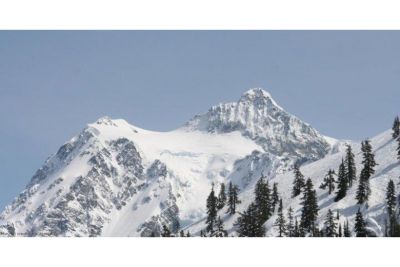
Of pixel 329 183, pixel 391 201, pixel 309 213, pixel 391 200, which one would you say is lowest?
pixel 309 213

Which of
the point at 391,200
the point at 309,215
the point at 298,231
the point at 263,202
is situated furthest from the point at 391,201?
the point at 263,202

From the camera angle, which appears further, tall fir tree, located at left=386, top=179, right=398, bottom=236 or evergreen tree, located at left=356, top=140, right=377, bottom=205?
evergreen tree, located at left=356, top=140, right=377, bottom=205

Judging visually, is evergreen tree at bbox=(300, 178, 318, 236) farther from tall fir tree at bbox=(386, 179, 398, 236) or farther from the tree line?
tall fir tree at bbox=(386, 179, 398, 236)

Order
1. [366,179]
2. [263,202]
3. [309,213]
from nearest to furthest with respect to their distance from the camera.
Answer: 1. [309,213]
2. [366,179]
3. [263,202]

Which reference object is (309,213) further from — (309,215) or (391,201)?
(391,201)

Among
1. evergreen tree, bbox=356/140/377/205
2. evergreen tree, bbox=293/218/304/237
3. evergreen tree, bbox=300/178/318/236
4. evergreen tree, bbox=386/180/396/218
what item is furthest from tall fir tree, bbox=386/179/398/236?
evergreen tree, bbox=293/218/304/237

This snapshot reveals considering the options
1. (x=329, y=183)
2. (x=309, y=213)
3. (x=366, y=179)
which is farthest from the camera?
(x=329, y=183)

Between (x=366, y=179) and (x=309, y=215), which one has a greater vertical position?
(x=366, y=179)

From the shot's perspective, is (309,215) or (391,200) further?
(309,215)

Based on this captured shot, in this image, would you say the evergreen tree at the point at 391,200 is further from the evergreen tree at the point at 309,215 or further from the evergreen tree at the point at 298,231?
the evergreen tree at the point at 298,231
